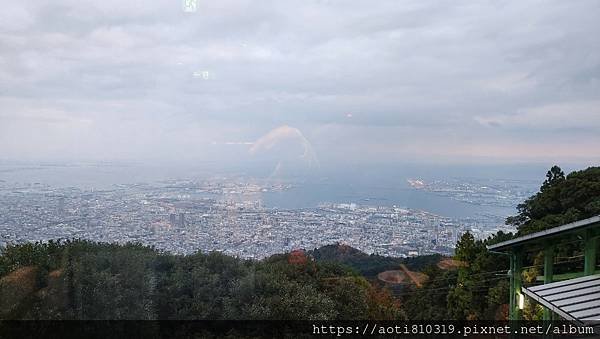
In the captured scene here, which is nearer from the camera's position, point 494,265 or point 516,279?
point 516,279

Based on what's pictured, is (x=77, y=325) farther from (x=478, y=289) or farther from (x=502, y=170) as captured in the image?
(x=502, y=170)

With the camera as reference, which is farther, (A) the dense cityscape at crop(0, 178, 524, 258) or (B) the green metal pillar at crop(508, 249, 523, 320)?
(A) the dense cityscape at crop(0, 178, 524, 258)

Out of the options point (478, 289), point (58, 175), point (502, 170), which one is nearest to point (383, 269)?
point (478, 289)

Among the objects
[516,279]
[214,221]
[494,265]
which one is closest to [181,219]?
[214,221]

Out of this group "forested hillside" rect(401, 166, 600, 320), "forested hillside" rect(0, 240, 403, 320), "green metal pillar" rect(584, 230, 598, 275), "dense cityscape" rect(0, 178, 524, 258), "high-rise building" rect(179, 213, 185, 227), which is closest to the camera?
"green metal pillar" rect(584, 230, 598, 275)

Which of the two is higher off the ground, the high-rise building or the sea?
the sea

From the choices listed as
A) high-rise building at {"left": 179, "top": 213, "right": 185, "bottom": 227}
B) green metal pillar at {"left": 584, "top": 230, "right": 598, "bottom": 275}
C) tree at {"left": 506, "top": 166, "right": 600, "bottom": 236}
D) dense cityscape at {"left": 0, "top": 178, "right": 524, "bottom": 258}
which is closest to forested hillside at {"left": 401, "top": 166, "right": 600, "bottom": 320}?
tree at {"left": 506, "top": 166, "right": 600, "bottom": 236}

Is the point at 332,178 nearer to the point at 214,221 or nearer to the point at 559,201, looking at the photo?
the point at 214,221

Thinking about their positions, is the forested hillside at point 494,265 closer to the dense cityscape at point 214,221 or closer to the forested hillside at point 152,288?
the dense cityscape at point 214,221

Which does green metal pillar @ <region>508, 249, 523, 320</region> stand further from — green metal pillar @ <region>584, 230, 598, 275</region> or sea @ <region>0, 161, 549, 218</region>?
sea @ <region>0, 161, 549, 218</region>
